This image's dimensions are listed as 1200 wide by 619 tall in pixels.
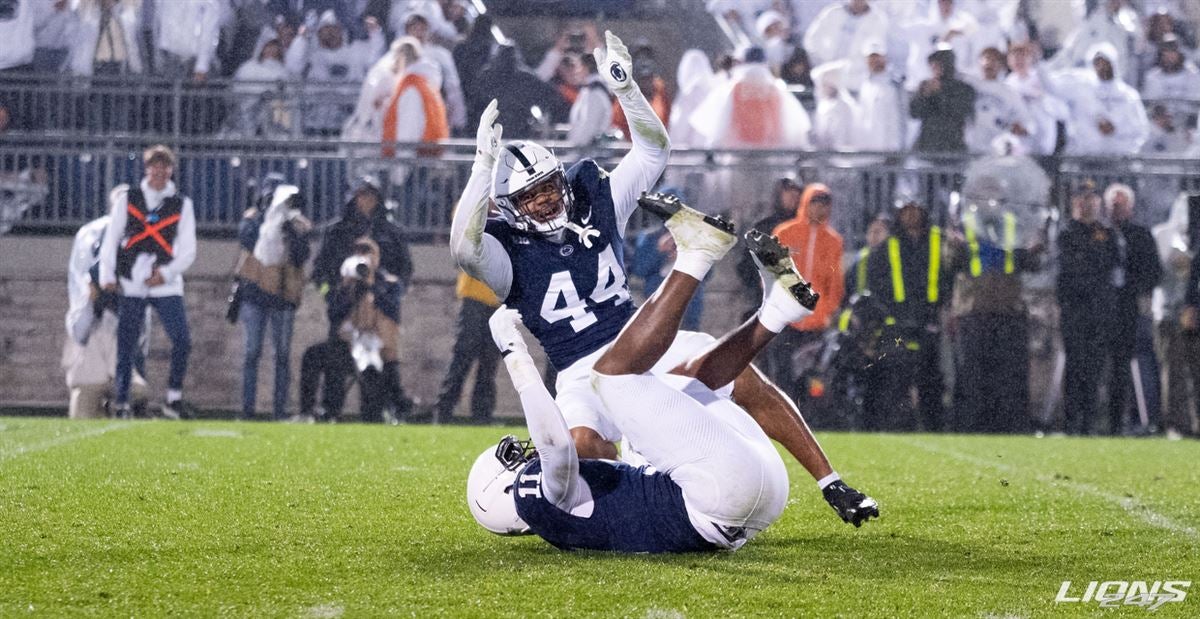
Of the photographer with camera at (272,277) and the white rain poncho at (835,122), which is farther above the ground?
the white rain poncho at (835,122)

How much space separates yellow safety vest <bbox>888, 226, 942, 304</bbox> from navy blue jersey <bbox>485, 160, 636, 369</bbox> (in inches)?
234

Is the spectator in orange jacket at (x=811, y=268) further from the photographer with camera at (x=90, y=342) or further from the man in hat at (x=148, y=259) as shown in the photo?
the photographer with camera at (x=90, y=342)

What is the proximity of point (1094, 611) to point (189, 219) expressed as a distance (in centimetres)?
862

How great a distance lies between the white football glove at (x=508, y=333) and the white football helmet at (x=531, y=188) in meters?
0.51

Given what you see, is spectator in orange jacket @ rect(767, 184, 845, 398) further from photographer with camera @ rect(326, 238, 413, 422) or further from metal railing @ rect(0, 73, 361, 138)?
metal railing @ rect(0, 73, 361, 138)

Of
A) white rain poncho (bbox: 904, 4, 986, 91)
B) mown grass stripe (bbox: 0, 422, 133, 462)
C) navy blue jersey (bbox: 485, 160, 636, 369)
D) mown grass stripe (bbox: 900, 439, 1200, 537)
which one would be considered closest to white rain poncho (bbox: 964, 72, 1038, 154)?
white rain poncho (bbox: 904, 4, 986, 91)

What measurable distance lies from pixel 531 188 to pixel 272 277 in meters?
6.52

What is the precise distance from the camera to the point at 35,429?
1005 cm

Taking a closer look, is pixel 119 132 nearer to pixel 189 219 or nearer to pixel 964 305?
pixel 189 219

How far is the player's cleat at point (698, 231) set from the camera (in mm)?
5285

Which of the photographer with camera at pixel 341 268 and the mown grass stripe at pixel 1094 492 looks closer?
the mown grass stripe at pixel 1094 492

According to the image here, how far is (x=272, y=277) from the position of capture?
474 inches

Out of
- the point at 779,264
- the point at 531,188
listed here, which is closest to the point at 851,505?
the point at 779,264

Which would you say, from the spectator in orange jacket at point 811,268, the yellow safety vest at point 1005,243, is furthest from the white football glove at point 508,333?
the yellow safety vest at point 1005,243
